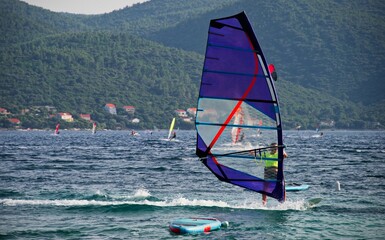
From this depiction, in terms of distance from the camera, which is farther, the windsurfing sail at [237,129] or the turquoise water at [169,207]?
the windsurfing sail at [237,129]

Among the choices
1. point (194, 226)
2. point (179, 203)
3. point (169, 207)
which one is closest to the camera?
point (194, 226)

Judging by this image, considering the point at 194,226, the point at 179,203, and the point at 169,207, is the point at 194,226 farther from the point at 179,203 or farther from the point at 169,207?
the point at 179,203

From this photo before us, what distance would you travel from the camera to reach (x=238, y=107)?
20891 millimetres

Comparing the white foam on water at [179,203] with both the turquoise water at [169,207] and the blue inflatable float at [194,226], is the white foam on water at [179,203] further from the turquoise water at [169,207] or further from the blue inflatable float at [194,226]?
the blue inflatable float at [194,226]

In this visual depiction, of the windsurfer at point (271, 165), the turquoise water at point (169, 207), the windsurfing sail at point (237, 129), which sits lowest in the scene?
the turquoise water at point (169, 207)

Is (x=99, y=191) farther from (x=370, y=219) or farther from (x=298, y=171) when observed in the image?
(x=298, y=171)

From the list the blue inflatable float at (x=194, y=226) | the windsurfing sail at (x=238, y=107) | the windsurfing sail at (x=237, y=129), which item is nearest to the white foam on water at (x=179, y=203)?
the windsurfing sail at (x=238, y=107)

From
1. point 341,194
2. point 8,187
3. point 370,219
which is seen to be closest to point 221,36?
point 370,219

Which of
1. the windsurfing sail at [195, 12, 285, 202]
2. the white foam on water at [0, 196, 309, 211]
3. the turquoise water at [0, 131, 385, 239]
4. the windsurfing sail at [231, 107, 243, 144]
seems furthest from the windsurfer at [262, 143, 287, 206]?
the white foam on water at [0, 196, 309, 211]

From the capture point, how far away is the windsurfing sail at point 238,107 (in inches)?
787

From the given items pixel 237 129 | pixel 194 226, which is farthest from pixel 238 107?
pixel 194 226

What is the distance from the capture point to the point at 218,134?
2100 cm

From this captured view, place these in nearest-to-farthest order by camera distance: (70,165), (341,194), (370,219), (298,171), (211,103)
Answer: (211,103) → (370,219) → (341,194) → (298,171) → (70,165)

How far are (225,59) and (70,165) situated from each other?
92.9ft
